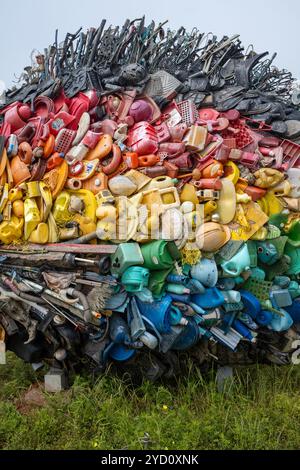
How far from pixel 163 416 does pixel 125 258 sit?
1222 millimetres

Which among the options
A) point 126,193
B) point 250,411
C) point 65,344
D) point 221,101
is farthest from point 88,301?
point 221,101

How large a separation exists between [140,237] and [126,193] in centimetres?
41

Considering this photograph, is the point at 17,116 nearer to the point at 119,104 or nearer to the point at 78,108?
the point at 78,108

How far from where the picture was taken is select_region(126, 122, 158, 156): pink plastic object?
14.3 ft

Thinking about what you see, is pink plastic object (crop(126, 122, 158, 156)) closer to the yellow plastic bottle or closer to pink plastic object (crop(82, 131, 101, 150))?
pink plastic object (crop(82, 131, 101, 150))

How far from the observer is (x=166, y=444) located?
361 centimetres

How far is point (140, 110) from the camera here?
4531 mm

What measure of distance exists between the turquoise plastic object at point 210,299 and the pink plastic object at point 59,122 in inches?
70.3

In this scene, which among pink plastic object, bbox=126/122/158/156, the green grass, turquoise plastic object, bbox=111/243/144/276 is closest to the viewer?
the green grass

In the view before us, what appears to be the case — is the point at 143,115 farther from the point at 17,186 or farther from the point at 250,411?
the point at 250,411

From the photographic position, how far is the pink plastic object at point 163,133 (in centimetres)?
444

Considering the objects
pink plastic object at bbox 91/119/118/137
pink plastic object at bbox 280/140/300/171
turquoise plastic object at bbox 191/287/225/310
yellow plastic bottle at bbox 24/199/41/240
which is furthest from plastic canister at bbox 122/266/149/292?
pink plastic object at bbox 280/140/300/171

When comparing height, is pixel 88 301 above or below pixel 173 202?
below

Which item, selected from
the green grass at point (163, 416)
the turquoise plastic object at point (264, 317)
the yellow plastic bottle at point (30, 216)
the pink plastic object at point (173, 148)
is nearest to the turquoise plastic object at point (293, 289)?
the turquoise plastic object at point (264, 317)
